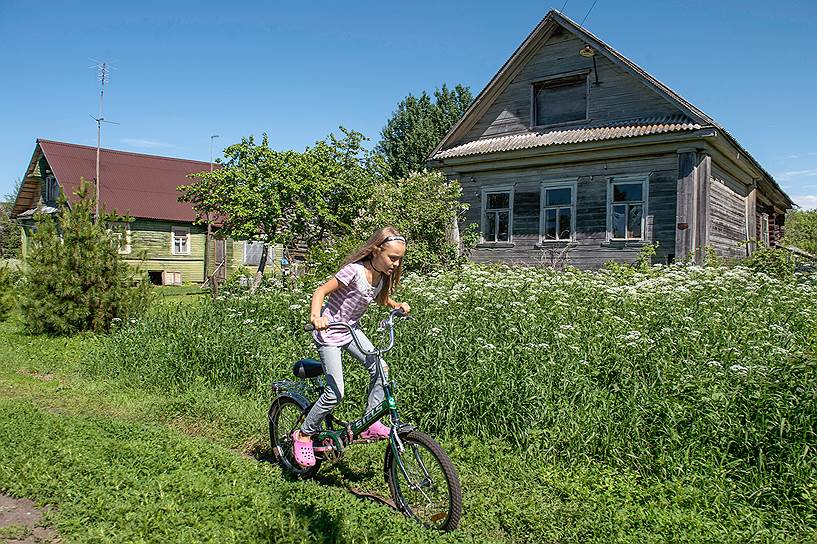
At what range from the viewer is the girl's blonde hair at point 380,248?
15.4ft

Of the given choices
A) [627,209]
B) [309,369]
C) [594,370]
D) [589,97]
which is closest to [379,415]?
[309,369]

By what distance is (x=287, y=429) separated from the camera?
18.3 feet

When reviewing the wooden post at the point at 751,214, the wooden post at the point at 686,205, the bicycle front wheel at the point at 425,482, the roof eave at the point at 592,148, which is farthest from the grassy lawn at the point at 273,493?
the wooden post at the point at 751,214

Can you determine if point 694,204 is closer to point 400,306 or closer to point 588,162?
point 588,162

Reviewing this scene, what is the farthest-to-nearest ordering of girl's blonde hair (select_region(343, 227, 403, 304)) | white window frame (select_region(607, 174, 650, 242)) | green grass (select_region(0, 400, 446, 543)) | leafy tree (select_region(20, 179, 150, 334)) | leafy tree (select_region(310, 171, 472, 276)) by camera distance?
1. leafy tree (select_region(310, 171, 472, 276))
2. white window frame (select_region(607, 174, 650, 242))
3. leafy tree (select_region(20, 179, 150, 334))
4. girl's blonde hair (select_region(343, 227, 403, 304))
5. green grass (select_region(0, 400, 446, 543))

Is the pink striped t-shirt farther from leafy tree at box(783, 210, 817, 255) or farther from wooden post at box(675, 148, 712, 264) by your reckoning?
leafy tree at box(783, 210, 817, 255)

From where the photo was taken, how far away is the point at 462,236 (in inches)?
772

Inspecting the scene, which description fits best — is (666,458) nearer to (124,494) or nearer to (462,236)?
(124,494)

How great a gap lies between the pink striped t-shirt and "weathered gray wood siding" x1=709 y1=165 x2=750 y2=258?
1468 cm

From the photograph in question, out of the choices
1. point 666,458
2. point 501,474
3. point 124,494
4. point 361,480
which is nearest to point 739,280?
point 666,458

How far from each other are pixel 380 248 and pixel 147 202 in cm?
3289

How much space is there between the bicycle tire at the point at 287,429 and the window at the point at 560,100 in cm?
1507

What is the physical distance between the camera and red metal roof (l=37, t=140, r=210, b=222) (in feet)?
109

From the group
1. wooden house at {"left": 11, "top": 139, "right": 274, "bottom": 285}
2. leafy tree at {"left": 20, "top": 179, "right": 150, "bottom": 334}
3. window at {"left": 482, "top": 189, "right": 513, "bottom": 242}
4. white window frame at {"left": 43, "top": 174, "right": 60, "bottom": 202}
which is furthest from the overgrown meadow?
white window frame at {"left": 43, "top": 174, "right": 60, "bottom": 202}
